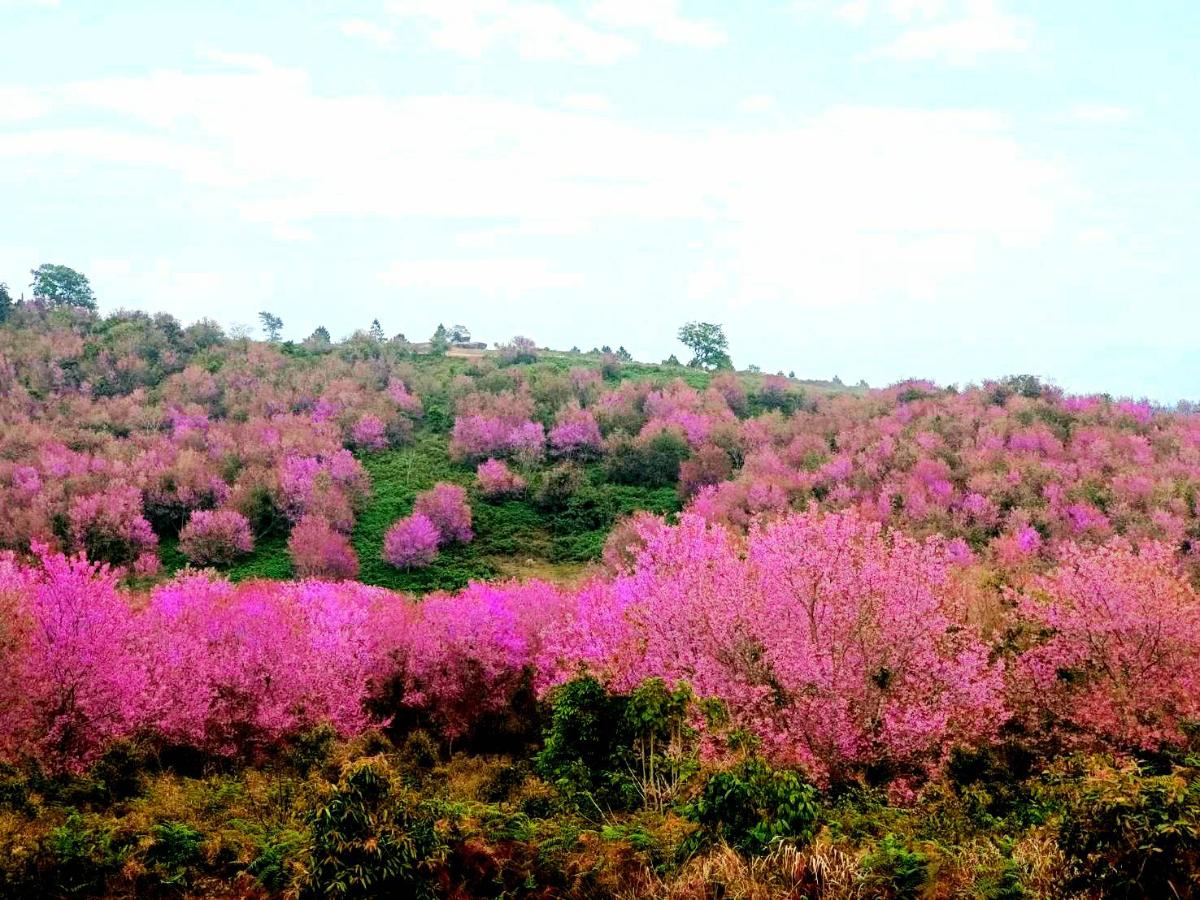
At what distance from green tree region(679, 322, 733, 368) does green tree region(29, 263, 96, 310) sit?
8438 centimetres

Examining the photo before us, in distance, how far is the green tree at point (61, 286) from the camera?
111188mm

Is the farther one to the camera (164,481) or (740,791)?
(164,481)

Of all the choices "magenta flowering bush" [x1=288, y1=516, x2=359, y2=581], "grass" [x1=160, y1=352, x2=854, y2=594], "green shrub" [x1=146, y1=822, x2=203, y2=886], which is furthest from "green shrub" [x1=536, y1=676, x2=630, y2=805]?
"magenta flowering bush" [x1=288, y1=516, x2=359, y2=581]

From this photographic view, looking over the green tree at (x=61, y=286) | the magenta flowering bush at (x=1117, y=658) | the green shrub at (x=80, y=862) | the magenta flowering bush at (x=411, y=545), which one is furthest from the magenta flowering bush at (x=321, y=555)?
the green tree at (x=61, y=286)

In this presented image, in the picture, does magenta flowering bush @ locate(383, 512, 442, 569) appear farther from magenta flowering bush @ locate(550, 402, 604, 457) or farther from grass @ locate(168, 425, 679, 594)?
magenta flowering bush @ locate(550, 402, 604, 457)

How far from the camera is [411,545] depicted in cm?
5366

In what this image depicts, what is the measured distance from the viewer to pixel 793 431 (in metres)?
69.6

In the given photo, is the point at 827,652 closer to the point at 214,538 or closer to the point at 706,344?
the point at 214,538

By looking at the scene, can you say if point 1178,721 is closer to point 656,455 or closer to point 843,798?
point 843,798

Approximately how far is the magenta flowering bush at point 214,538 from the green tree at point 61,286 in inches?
2986

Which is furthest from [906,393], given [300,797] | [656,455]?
[300,797]

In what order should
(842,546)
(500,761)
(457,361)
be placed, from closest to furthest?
1. (842,546)
2. (500,761)
3. (457,361)

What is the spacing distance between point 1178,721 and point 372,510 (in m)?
54.0

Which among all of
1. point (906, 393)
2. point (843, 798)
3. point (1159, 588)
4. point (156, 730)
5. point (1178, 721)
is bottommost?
point (156, 730)
